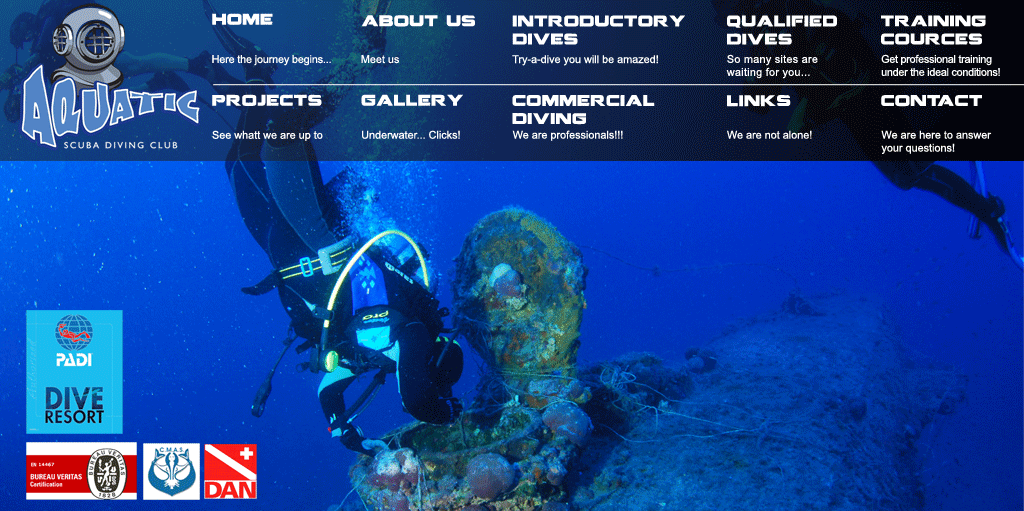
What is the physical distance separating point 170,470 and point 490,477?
320 centimetres

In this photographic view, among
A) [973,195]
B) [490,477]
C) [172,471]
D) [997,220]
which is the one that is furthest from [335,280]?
[997,220]

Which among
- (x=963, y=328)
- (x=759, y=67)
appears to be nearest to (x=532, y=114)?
(x=759, y=67)

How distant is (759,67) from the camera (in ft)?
13.0

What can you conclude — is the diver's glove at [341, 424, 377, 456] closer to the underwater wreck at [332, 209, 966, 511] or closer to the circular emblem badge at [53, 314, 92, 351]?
the underwater wreck at [332, 209, 966, 511]

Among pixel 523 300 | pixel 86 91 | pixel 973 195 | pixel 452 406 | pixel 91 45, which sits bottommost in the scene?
pixel 452 406

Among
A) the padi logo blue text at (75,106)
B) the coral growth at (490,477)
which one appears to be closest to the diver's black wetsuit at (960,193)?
the coral growth at (490,477)

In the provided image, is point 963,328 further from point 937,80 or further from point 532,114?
point 532,114

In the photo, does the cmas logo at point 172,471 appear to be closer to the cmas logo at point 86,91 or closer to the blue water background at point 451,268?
the blue water background at point 451,268

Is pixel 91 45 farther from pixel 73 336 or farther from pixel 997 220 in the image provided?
pixel 997 220

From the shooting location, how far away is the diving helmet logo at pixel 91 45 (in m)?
3.90

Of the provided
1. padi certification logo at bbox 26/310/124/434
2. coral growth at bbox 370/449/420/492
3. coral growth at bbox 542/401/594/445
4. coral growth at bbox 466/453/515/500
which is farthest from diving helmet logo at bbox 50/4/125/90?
coral growth at bbox 542/401/594/445

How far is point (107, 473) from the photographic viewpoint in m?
3.94

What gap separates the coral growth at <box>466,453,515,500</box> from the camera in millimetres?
2852

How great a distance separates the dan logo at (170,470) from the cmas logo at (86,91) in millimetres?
3016
